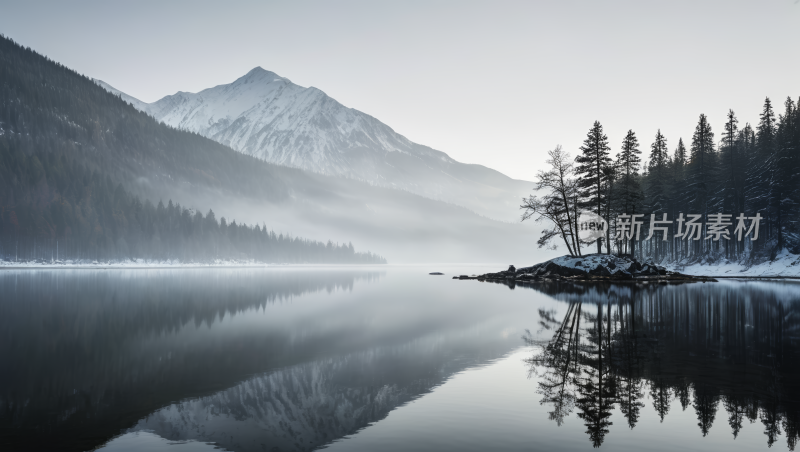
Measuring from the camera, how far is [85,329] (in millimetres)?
24469

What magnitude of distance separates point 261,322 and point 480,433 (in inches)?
797

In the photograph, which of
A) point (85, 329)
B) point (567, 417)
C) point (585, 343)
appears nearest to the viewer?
point (567, 417)

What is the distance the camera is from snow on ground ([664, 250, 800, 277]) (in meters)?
75.8

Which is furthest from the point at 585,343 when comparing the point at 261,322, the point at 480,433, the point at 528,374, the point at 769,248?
the point at 769,248

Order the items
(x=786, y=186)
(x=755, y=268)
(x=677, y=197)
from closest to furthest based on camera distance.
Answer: (x=786, y=186) < (x=755, y=268) < (x=677, y=197)

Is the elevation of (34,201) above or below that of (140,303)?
above

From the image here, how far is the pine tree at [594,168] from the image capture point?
217ft

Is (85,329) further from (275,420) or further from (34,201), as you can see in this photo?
(34,201)

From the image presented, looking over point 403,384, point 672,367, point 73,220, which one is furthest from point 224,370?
point 73,220

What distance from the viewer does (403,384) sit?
1451 cm

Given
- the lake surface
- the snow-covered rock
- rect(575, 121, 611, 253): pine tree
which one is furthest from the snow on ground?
the lake surface

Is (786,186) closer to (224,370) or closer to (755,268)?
(755,268)

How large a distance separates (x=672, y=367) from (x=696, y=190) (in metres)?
83.1

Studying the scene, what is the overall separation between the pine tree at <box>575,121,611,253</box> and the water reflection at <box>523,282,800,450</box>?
38.4 metres
